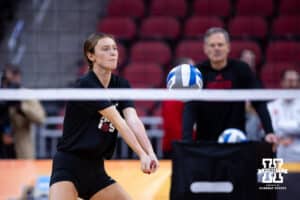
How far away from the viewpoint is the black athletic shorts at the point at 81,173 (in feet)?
15.8

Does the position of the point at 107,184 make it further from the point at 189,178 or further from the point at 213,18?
the point at 213,18

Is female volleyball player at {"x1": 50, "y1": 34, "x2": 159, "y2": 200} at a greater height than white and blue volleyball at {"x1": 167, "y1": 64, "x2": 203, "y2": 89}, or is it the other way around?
white and blue volleyball at {"x1": 167, "y1": 64, "x2": 203, "y2": 89}

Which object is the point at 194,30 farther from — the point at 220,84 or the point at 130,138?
the point at 130,138

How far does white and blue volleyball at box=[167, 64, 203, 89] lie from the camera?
5578 mm

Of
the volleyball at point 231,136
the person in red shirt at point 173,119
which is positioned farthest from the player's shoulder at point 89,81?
the person in red shirt at point 173,119

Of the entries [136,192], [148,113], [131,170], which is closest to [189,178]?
[136,192]

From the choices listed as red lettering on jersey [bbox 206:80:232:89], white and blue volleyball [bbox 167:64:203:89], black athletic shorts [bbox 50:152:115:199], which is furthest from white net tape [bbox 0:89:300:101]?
red lettering on jersey [bbox 206:80:232:89]

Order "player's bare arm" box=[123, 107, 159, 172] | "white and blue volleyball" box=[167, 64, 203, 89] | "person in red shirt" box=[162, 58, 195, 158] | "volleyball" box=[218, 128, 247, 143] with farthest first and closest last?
"person in red shirt" box=[162, 58, 195, 158] → "volleyball" box=[218, 128, 247, 143] → "white and blue volleyball" box=[167, 64, 203, 89] → "player's bare arm" box=[123, 107, 159, 172]

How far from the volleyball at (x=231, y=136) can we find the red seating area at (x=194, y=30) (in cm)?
486

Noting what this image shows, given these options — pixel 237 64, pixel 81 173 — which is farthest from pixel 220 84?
pixel 81 173

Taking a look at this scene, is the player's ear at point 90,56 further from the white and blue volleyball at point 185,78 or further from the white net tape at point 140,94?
the white and blue volleyball at point 185,78

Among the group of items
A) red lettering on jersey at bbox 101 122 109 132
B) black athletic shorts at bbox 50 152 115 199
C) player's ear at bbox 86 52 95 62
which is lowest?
black athletic shorts at bbox 50 152 115 199

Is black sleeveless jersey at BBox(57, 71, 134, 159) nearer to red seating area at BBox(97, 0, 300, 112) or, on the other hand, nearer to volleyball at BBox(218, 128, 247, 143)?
volleyball at BBox(218, 128, 247, 143)

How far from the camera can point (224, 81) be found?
6.22 meters
